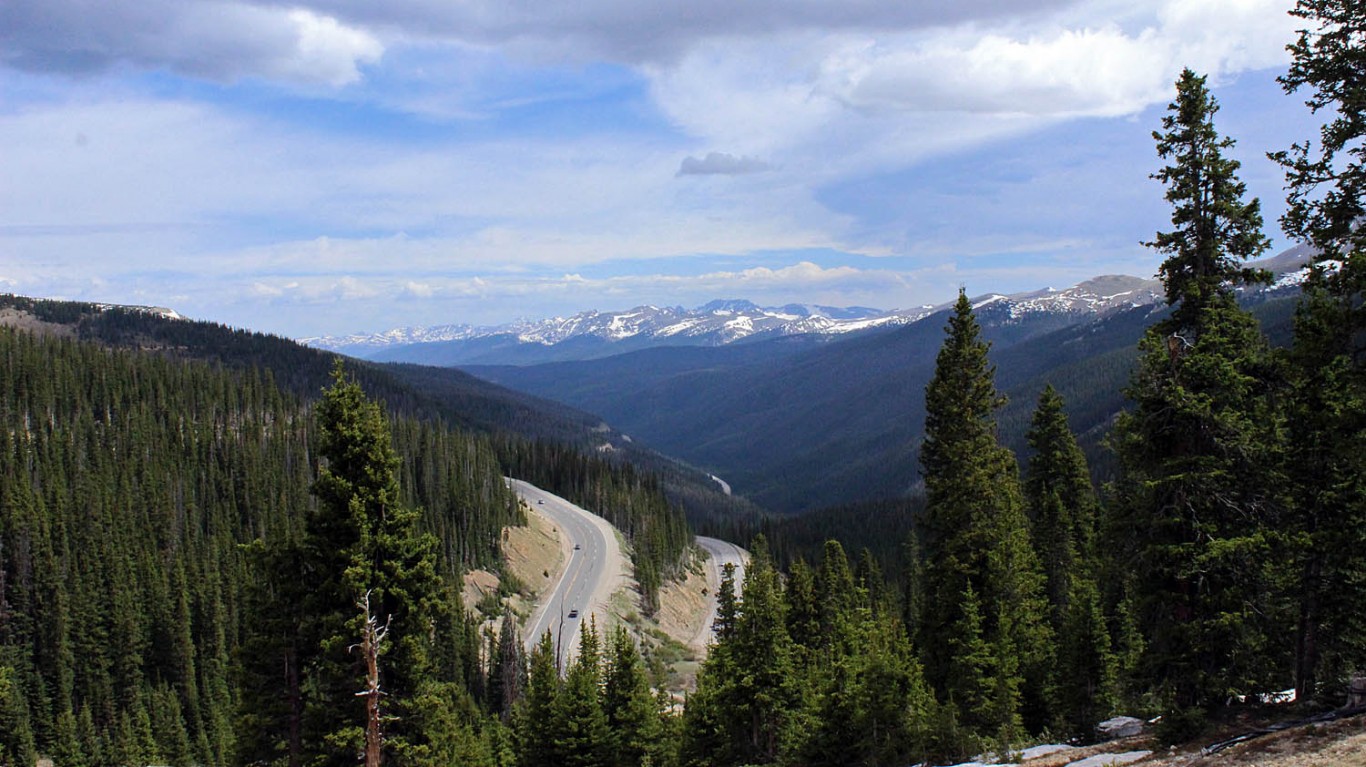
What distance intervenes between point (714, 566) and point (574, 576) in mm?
42095

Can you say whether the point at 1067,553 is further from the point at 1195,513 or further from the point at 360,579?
the point at 360,579

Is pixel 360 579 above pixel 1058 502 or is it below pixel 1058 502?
above

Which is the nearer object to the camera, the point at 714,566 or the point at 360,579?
the point at 360,579

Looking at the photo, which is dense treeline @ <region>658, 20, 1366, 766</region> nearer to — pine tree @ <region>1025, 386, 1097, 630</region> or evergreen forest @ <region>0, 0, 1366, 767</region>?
evergreen forest @ <region>0, 0, 1366, 767</region>

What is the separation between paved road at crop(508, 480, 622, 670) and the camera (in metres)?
94.5

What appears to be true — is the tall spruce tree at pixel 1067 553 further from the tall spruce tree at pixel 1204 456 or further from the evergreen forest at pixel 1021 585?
the tall spruce tree at pixel 1204 456

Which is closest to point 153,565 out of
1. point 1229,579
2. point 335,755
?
point 335,755

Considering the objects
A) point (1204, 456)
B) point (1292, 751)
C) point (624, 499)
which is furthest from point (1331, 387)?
point (624, 499)

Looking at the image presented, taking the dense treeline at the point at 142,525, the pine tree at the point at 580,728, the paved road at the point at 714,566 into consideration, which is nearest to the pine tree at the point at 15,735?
the dense treeline at the point at 142,525

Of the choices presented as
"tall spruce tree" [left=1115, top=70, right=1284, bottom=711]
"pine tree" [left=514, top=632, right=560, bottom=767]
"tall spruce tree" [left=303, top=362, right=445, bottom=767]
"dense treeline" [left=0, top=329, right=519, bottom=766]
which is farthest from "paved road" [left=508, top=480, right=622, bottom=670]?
"tall spruce tree" [left=1115, top=70, right=1284, bottom=711]

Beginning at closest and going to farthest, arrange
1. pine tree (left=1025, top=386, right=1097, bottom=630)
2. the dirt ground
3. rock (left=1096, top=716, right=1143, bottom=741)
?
the dirt ground < rock (left=1096, top=716, right=1143, bottom=741) < pine tree (left=1025, top=386, right=1097, bottom=630)

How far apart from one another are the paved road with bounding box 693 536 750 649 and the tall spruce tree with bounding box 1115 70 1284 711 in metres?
84.6

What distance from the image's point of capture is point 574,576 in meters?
113

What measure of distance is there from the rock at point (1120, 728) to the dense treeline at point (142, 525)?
3631 cm
